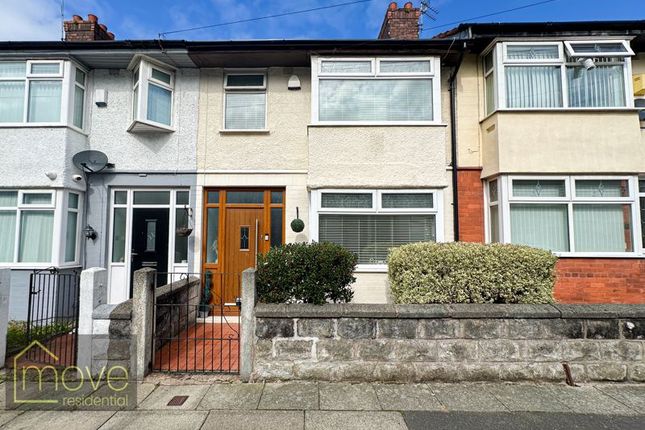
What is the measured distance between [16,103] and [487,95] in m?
9.80

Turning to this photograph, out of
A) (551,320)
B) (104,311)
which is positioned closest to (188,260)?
(104,311)

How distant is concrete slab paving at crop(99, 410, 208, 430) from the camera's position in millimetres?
2999

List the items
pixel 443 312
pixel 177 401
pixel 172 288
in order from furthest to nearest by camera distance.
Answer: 1. pixel 172 288
2. pixel 443 312
3. pixel 177 401

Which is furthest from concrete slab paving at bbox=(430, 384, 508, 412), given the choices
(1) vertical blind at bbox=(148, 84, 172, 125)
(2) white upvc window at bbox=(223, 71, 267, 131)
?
(1) vertical blind at bbox=(148, 84, 172, 125)

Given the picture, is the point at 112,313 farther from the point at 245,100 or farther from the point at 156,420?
the point at 245,100

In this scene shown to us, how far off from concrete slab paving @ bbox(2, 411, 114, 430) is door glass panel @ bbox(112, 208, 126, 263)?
13.2 ft

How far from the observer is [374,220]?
6.44 metres

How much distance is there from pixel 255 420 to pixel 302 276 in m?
1.57

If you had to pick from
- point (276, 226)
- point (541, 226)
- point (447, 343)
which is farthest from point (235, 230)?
point (541, 226)

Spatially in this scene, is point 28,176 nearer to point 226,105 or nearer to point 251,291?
point 226,105

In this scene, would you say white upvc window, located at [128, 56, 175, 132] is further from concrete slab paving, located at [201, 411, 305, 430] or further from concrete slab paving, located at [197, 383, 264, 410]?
concrete slab paving, located at [201, 411, 305, 430]

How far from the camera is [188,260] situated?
6762 mm

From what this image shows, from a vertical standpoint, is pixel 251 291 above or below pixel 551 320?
above

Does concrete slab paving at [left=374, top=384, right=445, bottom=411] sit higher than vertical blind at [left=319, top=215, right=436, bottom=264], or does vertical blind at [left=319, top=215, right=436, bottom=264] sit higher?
vertical blind at [left=319, top=215, right=436, bottom=264]
